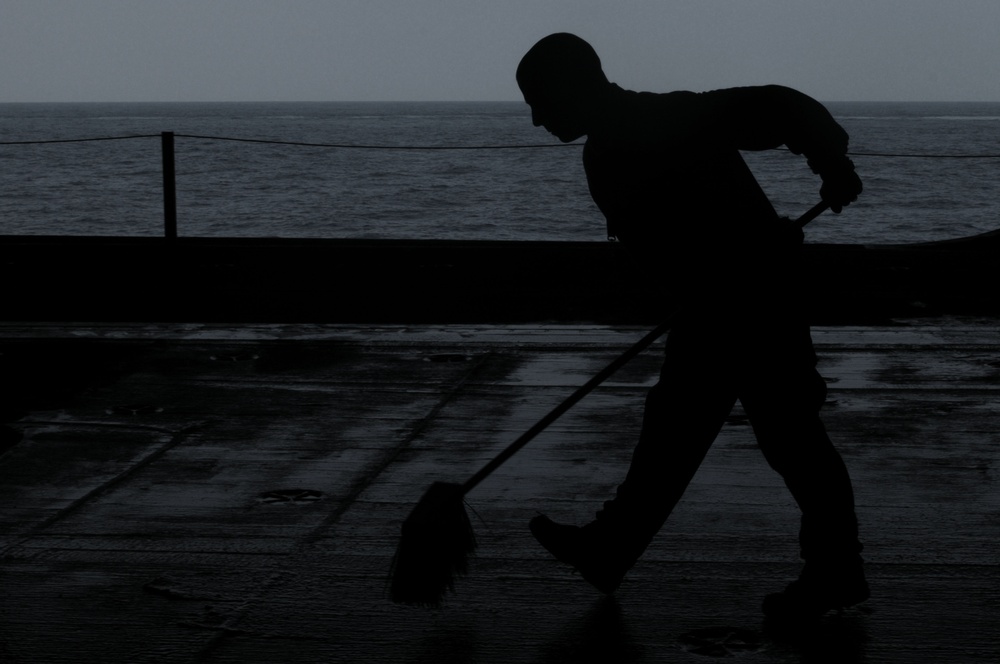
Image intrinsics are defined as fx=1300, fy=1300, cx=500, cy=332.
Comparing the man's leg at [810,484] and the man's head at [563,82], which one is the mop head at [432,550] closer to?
the man's leg at [810,484]

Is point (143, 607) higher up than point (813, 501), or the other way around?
point (813, 501)

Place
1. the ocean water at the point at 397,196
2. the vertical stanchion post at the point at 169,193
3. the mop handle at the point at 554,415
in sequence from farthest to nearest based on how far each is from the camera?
the ocean water at the point at 397,196 → the vertical stanchion post at the point at 169,193 → the mop handle at the point at 554,415

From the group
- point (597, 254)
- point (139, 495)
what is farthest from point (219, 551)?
point (597, 254)

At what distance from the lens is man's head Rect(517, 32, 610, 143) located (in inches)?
122

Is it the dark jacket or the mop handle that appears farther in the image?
the mop handle

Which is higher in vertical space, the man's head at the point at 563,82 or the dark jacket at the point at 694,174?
the man's head at the point at 563,82

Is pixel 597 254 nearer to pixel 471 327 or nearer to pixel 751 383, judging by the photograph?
pixel 471 327

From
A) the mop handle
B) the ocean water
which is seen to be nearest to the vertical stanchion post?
the mop handle

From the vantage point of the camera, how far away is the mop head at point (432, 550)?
3.21m

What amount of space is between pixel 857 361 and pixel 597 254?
12.6 feet

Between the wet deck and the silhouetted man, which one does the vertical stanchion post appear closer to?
the wet deck

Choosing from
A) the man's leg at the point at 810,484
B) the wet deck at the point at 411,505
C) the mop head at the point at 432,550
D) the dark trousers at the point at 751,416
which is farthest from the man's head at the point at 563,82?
the wet deck at the point at 411,505

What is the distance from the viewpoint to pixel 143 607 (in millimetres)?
3203

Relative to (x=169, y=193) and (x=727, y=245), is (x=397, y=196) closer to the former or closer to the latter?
(x=169, y=193)
